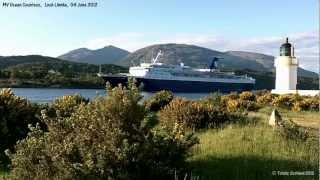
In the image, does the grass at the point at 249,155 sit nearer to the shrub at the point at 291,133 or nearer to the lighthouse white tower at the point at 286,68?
the shrub at the point at 291,133

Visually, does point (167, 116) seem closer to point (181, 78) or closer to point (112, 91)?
point (112, 91)

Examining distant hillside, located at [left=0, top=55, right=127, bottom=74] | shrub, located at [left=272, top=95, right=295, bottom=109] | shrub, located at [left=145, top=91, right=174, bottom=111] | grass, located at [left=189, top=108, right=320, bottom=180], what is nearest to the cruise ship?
distant hillside, located at [left=0, top=55, right=127, bottom=74]

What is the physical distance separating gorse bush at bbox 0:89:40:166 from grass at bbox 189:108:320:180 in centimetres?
327

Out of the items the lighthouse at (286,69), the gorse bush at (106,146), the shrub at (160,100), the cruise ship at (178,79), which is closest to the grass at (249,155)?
the gorse bush at (106,146)

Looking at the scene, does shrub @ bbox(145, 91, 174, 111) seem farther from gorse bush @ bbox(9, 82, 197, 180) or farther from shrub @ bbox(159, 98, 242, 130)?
gorse bush @ bbox(9, 82, 197, 180)

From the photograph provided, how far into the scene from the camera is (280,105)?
22.1 metres

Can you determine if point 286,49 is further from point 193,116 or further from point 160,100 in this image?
point 193,116

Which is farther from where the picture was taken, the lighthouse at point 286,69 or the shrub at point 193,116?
the lighthouse at point 286,69

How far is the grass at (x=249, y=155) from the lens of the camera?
812 centimetres

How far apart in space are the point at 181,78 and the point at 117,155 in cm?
9435

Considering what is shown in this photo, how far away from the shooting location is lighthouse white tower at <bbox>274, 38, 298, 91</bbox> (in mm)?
29047

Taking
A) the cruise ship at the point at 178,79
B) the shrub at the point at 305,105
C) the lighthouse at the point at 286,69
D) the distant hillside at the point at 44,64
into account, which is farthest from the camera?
the distant hillside at the point at 44,64

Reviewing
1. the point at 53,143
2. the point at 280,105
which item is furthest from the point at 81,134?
the point at 280,105

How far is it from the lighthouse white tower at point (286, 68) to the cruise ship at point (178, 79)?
59.7 m
